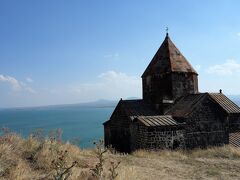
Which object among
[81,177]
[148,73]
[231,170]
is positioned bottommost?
[231,170]

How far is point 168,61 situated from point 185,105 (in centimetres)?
355

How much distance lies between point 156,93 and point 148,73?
1.59 meters

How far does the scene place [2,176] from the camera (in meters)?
7.39

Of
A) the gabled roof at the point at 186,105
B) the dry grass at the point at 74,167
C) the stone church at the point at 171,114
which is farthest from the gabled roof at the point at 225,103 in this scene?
the dry grass at the point at 74,167

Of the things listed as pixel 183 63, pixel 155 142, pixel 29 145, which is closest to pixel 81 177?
pixel 29 145

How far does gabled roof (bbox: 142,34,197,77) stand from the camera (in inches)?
819

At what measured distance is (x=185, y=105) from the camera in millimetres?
19562

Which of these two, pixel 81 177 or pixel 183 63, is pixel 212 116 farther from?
pixel 81 177

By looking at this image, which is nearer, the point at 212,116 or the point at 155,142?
the point at 155,142

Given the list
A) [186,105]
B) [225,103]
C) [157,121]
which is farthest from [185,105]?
[225,103]

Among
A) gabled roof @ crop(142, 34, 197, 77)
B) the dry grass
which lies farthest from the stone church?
the dry grass

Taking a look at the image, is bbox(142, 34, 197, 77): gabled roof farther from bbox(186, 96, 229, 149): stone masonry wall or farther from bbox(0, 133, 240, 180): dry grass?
bbox(0, 133, 240, 180): dry grass

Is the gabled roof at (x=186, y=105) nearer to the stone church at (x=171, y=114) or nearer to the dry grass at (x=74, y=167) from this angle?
the stone church at (x=171, y=114)

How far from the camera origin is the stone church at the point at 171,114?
1803 cm
